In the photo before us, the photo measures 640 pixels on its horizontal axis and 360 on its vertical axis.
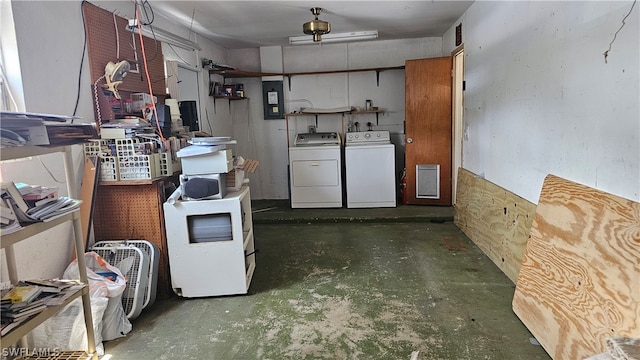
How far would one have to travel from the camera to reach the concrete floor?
2039 millimetres

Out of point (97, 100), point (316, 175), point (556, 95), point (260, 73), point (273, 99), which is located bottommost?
point (316, 175)

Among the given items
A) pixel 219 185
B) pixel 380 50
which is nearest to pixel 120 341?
pixel 219 185

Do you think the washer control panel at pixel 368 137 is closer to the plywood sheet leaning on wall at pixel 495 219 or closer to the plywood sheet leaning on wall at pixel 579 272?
the plywood sheet leaning on wall at pixel 495 219

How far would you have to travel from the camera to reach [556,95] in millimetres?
2170

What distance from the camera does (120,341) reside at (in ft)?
7.18

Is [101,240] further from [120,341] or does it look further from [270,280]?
[270,280]

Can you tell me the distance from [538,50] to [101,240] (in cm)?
316

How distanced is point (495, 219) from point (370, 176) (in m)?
2.00

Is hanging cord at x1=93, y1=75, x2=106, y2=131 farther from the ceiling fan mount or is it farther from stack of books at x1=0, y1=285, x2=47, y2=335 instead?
the ceiling fan mount

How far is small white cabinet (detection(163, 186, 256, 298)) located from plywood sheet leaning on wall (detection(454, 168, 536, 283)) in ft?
6.29

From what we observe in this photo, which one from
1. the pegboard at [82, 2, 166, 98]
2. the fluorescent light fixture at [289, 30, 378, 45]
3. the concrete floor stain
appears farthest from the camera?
the fluorescent light fixture at [289, 30, 378, 45]

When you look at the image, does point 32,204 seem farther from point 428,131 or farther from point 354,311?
point 428,131

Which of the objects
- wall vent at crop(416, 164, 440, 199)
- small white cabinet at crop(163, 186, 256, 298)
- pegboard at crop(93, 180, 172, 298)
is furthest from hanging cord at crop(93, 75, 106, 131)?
wall vent at crop(416, 164, 440, 199)

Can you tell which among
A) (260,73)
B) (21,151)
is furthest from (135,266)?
(260,73)
